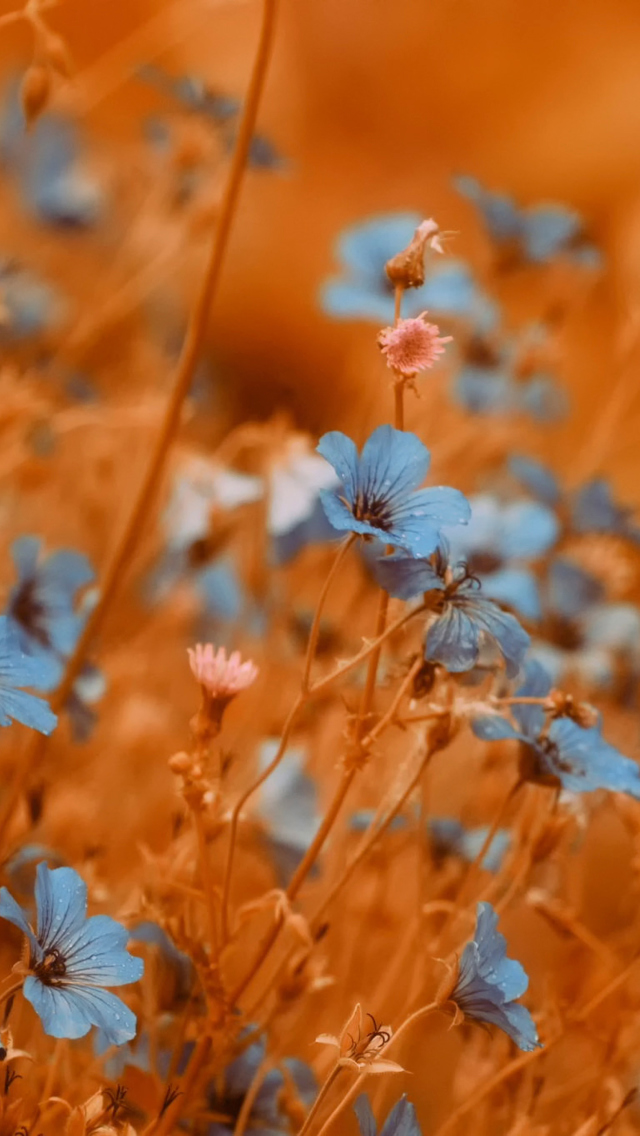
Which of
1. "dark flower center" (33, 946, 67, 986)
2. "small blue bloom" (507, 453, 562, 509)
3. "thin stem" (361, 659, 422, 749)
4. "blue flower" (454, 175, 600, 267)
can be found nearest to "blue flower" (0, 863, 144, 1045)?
"dark flower center" (33, 946, 67, 986)

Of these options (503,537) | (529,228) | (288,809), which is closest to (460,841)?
(288,809)

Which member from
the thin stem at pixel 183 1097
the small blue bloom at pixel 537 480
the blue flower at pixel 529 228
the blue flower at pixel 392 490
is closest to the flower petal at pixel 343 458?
the blue flower at pixel 392 490

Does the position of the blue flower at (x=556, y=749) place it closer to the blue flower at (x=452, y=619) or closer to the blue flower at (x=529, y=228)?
the blue flower at (x=452, y=619)

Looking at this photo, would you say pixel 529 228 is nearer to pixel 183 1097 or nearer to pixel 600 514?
pixel 600 514

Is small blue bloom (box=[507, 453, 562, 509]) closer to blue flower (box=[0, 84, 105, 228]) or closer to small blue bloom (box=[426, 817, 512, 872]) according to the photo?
small blue bloom (box=[426, 817, 512, 872])

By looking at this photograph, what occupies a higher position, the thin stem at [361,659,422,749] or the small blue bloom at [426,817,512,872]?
the small blue bloom at [426,817,512,872]

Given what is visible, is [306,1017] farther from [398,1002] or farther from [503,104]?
Result: [503,104]

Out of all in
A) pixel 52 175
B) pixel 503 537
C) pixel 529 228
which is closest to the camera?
pixel 503 537

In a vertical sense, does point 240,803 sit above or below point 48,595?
below
